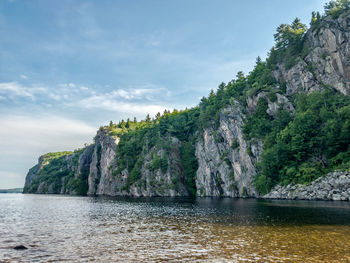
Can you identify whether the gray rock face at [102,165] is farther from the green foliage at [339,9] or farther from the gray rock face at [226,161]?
the green foliage at [339,9]

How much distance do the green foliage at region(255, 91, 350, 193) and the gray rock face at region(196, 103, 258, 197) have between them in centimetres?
1025

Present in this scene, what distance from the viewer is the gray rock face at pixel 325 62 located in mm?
73125

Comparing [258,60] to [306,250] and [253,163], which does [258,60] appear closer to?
[253,163]

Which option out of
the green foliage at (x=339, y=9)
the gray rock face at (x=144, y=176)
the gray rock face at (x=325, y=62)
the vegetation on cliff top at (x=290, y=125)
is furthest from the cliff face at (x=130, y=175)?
the green foliage at (x=339, y=9)

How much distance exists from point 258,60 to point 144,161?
76.8 m

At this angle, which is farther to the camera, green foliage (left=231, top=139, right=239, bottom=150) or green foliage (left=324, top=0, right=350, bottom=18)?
green foliage (left=231, top=139, right=239, bottom=150)

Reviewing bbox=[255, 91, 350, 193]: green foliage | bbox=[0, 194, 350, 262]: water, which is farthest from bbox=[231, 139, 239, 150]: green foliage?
bbox=[0, 194, 350, 262]: water

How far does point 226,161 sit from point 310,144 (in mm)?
37372

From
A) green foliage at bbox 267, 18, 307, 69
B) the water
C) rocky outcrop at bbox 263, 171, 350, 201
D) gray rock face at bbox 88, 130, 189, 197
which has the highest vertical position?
green foliage at bbox 267, 18, 307, 69

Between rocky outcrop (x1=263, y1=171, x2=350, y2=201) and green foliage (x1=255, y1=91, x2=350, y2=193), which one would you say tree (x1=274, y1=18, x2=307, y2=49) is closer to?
green foliage (x1=255, y1=91, x2=350, y2=193)

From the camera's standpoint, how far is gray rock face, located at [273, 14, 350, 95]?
240 feet

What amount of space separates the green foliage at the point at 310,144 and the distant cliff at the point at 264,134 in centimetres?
25

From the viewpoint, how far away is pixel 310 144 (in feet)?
223

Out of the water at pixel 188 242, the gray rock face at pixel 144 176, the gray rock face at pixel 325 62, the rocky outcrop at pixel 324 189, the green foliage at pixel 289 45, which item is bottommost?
the water at pixel 188 242
